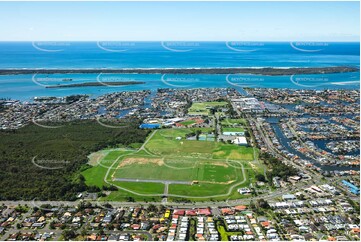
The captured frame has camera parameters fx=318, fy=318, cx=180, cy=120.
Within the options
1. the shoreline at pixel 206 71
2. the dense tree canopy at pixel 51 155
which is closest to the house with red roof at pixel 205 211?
the dense tree canopy at pixel 51 155

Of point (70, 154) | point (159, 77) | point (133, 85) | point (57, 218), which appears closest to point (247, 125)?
point (70, 154)

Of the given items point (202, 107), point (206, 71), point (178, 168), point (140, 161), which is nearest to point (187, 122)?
point (202, 107)

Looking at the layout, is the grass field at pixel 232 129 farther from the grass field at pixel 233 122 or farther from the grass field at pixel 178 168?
the grass field at pixel 178 168

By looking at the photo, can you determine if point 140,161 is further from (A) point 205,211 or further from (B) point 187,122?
(B) point 187,122

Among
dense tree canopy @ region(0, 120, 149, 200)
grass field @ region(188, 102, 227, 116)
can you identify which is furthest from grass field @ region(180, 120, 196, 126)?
dense tree canopy @ region(0, 120, 149, 200)

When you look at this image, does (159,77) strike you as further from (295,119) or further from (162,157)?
(162,157)

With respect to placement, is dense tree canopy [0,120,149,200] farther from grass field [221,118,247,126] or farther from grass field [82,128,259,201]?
grass field [221,118,247,126]
